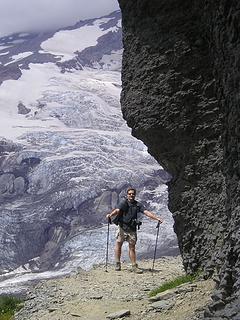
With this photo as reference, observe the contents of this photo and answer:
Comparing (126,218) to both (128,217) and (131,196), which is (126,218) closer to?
(128,217)

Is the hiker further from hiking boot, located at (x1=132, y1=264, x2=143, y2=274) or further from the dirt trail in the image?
the dirt trail

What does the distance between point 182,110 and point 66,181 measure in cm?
10347

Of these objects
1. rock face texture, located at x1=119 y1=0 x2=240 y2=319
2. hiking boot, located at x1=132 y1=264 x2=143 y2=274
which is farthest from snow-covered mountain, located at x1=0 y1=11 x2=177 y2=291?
rock face texture, located at x1=119 y1=0 x2=240 y2=319

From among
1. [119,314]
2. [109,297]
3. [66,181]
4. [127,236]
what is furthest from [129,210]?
[66,181]

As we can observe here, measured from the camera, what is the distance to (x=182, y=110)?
35.3ft

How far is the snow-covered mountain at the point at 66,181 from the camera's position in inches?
3797

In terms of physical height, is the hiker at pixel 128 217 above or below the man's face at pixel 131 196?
below

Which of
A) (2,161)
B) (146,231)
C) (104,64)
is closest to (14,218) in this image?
(2,161)

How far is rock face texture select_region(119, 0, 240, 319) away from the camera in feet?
33.8

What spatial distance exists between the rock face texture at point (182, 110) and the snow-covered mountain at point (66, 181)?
68.2 meters

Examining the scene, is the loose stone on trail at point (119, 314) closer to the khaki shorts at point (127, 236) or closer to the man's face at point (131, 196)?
the man's face at point (131, 196)

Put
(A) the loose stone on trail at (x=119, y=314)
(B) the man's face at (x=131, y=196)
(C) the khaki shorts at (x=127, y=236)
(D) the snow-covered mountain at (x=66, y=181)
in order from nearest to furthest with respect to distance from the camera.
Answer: (A) the loose stone on trail at (x=119, y=314), (B) the man's face at (x=131, y=196), (C) the khaki shorts at (x=127, y=236), (D) the snow-covered mountain at (x=66, y=181)

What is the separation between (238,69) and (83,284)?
9243mm

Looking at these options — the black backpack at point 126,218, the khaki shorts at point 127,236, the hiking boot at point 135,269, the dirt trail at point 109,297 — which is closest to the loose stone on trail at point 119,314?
the dirt trail at point 109,297
